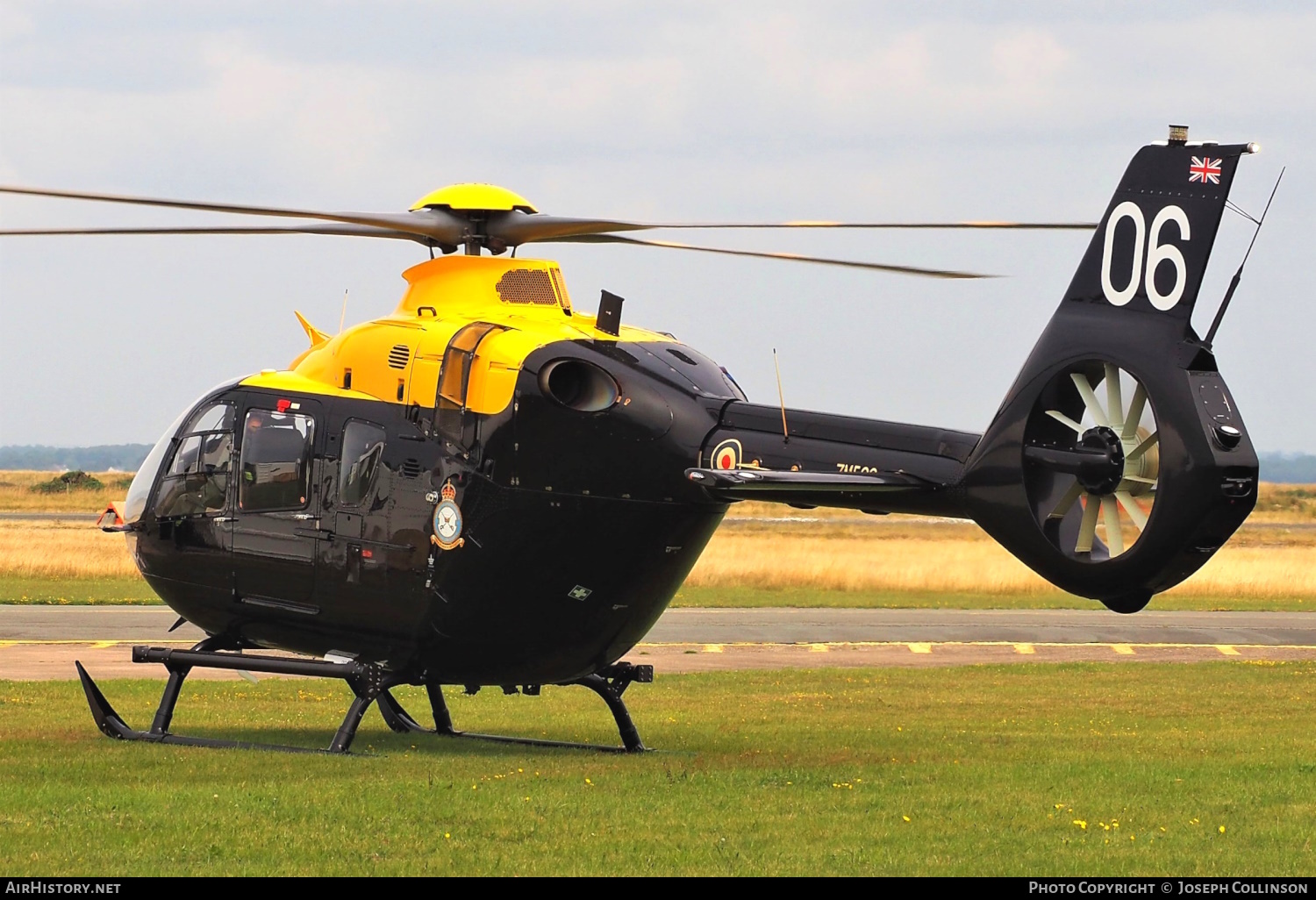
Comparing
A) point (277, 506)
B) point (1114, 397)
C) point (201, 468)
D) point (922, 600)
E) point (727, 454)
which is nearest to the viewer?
point (1114, 397)

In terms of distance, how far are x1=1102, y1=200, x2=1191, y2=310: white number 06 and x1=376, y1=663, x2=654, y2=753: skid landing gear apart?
20.0 ft

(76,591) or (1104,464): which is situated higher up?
(1104,464)

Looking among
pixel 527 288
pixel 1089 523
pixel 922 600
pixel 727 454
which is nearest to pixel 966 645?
pixel 922 600

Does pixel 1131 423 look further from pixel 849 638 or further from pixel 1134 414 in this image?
pixel 849 638

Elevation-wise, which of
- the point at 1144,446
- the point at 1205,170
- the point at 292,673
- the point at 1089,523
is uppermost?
the point at 1205,170

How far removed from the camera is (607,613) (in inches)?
629

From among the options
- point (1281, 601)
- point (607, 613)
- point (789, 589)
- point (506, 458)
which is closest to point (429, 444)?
point (506, 458)

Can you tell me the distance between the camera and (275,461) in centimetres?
1686

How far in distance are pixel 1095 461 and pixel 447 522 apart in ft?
19.7

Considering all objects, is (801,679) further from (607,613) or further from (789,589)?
(789,589)

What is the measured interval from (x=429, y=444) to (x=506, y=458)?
0.84 metres

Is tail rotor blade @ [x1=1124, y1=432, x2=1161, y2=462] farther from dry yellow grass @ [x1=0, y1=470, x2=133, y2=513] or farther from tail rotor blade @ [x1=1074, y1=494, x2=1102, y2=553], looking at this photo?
dry yellow grass @ [x1=0, y1=470, x2=133, y2=513]

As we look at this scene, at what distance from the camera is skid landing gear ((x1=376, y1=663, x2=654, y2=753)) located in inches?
679

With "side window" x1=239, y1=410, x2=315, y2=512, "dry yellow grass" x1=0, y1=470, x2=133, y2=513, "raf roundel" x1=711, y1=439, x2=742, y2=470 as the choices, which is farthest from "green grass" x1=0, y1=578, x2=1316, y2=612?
"dry yellow grass" x1=0, y1=470, x2=133, y2=513
